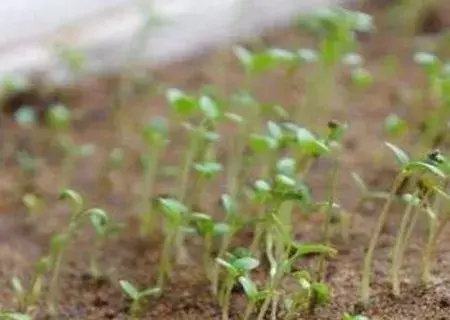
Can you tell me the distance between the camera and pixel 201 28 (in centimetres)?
225

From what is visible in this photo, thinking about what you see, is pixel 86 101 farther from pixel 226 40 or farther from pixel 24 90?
pixel 226 40

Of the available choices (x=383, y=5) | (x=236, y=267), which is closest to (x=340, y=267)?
(x=236, y=267)

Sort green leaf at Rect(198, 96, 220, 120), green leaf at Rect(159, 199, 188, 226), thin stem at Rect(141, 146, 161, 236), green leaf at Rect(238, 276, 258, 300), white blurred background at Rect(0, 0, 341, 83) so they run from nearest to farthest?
green leaf at Rect(238, 276, 258, 300) < green leaf at Rect(159, 199, 188, 226) < green leaf at Rect(198, 96, 220, 120) < thin stem at Rect(141, 146, 161, 236) < white blurred background at Rect(0, 0, 341, 83)

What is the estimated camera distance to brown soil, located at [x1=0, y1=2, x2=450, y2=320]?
136 cm

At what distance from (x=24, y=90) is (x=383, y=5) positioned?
2.70ft

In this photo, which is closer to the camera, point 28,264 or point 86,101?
point 28,264

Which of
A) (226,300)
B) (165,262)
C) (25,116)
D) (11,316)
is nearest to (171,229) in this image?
(165,262)

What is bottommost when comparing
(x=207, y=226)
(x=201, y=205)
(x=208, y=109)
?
(x=201, y=205)

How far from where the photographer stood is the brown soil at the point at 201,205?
1364 mm

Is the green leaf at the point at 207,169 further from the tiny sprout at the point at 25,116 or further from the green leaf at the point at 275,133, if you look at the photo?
the tiny sprout at the point at 25,116

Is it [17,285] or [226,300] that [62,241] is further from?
[226,300]

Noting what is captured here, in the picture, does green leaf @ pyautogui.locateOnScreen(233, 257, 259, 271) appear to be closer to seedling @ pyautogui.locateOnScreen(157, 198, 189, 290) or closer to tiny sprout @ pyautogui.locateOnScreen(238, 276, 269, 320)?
tiny sprout @ pyautogui.locateOnScreen(238, 276, 269, 320)

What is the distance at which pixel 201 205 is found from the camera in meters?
1.67

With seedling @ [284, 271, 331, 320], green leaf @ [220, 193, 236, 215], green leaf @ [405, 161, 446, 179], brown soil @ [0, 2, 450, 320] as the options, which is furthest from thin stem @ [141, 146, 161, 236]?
green leaf @ [405, 161, 446, 179]
